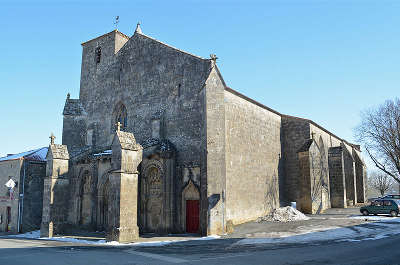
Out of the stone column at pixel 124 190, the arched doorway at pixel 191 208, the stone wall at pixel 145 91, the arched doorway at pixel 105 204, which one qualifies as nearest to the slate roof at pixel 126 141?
the stone column at pixel 124 190

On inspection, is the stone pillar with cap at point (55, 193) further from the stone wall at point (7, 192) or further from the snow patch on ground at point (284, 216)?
the snow patch on ground at point (284, 216)

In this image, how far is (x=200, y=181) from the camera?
16734mm

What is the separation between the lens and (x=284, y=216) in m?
19.9

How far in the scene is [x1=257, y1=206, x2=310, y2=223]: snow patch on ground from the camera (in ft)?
64.5

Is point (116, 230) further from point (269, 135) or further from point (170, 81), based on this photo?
point (269, 135)

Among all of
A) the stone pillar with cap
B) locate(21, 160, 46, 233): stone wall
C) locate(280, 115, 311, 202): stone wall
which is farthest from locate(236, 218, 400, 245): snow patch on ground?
locate(21, 160, 46, 233): stone wall

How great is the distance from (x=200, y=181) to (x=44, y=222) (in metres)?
10.1

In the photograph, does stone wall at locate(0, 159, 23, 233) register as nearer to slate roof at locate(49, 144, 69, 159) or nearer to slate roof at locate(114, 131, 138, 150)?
slate roof at locate(49, 144, 69, 159)

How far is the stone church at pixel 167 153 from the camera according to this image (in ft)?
53.4

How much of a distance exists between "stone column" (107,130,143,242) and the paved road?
5.01 ft

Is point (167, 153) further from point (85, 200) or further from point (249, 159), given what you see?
point (85, 200)

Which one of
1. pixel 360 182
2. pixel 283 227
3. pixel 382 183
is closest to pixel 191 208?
pixel 283 227

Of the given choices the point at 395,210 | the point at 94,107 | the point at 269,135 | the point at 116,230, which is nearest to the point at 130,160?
the point at 116,230

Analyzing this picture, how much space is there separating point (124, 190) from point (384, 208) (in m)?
17.6
